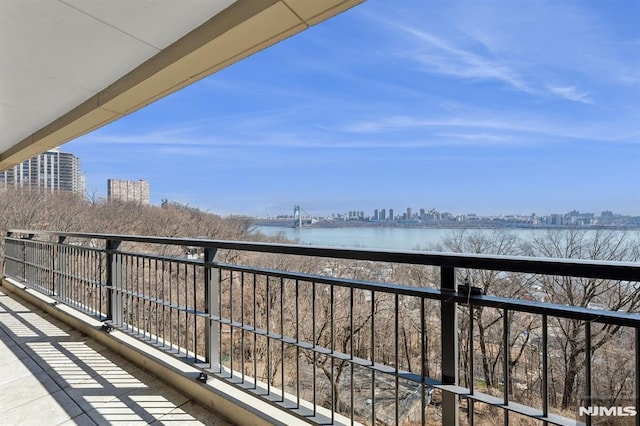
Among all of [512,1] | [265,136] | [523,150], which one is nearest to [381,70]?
[523,150]

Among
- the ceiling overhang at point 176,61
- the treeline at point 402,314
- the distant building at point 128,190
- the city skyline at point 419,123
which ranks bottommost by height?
the treeline at point 402,314

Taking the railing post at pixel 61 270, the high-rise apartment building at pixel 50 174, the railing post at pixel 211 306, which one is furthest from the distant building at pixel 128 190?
the railing post at pixel 211 306

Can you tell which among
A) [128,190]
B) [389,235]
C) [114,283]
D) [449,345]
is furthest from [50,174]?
[449,345]

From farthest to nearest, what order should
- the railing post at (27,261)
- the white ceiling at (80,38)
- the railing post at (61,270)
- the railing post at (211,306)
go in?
the railing post at (27,261) → the railing post at (61,270) → the railing post at (211,306) → the white ceiling at (80,38)

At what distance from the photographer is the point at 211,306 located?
2215 millimetres

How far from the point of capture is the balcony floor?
203 centimetres

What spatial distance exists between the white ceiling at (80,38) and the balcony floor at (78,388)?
89.3 inches

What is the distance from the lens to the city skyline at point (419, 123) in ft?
68.6

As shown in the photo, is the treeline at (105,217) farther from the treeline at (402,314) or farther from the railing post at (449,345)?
the railing post at (449,345)

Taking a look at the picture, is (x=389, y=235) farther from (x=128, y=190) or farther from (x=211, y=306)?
(x=128, y=190)

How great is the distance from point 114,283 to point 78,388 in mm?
1069

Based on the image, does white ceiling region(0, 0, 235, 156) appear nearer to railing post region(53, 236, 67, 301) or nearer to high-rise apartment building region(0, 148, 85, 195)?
railing post region(53, 236, 67, 301)

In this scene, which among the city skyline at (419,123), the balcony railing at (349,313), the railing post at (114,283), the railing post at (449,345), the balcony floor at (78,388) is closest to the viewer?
the balcony railing at (349,313)

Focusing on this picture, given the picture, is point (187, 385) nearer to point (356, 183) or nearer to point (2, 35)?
point (2, 35)
